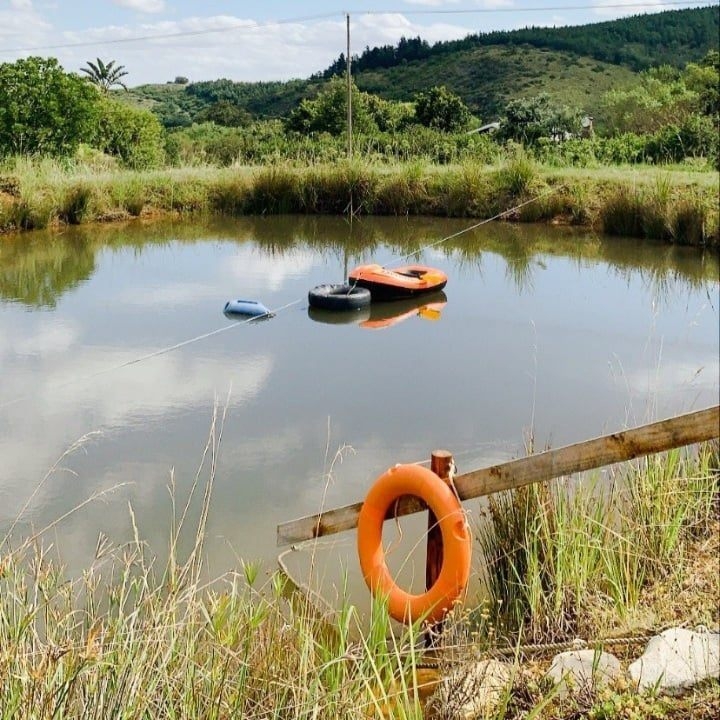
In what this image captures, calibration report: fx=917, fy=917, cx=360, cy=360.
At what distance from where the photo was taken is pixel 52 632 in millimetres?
1700

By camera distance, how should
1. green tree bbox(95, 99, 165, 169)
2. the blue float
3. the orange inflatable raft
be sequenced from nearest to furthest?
1. the blue float
2. the orange inflatable raft
3. green tree bbox(95, 99, 165, 169)

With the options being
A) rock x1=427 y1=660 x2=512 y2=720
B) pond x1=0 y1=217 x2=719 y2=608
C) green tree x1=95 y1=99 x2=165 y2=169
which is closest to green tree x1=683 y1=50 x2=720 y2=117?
green tree x1=95 y1=99 x2=165 y2=169

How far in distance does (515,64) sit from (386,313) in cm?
3581

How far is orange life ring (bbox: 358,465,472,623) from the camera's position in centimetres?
261

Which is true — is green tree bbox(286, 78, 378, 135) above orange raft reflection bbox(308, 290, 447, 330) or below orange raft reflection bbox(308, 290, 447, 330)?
Result: above

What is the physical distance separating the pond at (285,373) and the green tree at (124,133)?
9916mm

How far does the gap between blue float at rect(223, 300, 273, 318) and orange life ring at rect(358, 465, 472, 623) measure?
490 cm

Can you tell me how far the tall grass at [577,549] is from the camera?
2680 millimetres

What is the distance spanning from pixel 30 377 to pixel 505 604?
160 inches

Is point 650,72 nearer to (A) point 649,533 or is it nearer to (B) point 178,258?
(B) point 178,258

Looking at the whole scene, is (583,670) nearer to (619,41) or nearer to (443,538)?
(443,538)

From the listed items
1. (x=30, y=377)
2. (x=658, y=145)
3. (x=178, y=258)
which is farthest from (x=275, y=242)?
(x=658, y=145)

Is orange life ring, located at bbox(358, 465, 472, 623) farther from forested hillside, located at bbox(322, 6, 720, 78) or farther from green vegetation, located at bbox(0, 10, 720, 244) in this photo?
forested hillside, located at bbox(322, 6, 720, 78)

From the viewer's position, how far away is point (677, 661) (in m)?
2.33
